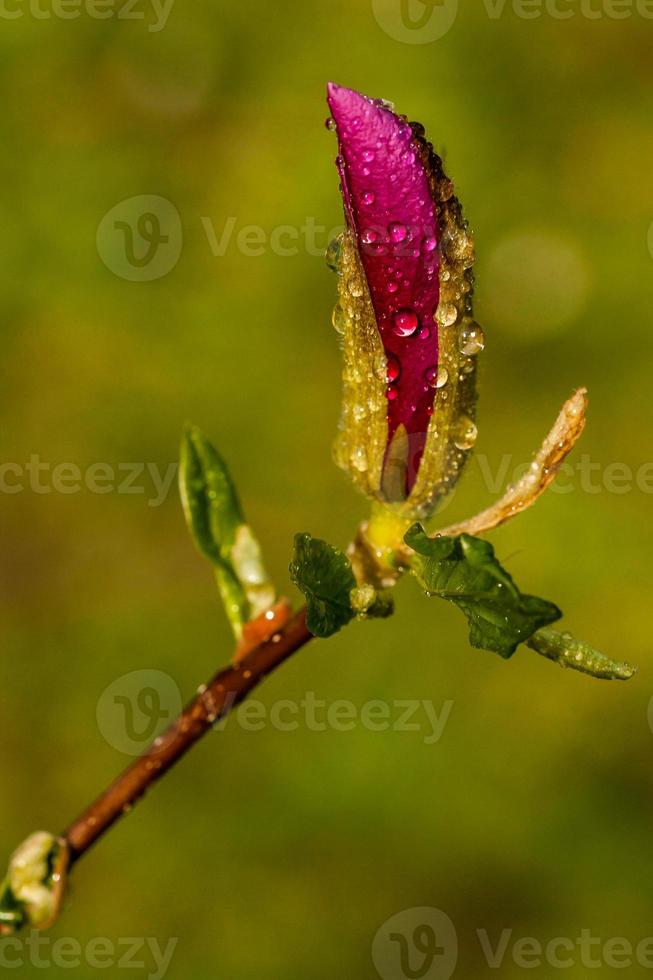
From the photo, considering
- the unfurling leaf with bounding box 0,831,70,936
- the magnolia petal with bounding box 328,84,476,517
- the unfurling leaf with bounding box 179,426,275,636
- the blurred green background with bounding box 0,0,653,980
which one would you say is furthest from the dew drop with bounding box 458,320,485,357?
the blurred green background with bounding box 0,0,653,980

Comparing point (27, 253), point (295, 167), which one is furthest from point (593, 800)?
point (27, 253)

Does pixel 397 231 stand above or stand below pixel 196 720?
above

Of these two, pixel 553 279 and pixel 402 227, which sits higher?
pixel 553 279

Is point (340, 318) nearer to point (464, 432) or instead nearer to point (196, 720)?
point (464, 432)

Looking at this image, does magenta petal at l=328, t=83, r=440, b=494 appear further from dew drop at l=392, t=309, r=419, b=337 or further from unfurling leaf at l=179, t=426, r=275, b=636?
unfurling leaf at l=179, t=426, r=275, b=636

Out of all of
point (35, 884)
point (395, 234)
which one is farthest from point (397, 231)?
point (35, 884)

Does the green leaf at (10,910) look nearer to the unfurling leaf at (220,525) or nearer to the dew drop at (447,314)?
the unfurling leaf at (220,525)

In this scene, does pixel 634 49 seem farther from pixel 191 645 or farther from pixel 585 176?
pixel 191 645
